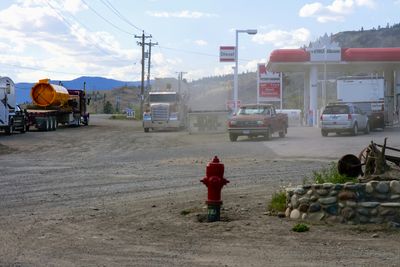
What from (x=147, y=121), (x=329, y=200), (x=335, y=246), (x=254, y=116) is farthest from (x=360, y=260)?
(x=147, y=121)

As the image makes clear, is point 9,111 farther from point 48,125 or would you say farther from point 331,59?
point 331,59

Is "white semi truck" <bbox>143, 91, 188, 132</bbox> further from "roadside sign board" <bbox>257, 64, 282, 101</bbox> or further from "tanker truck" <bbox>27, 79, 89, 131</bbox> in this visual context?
"roadside sign board" <bbox>257, 64, 282, 101</bbox>

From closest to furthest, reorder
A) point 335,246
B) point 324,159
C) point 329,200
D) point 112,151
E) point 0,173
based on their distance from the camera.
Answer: point 335,246, point 329,200, point 0,173, point 324,159, point 112,151

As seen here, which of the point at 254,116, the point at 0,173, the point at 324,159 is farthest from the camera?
the point at 254,116

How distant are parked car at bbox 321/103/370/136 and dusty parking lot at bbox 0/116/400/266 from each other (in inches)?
602

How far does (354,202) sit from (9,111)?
3339cm

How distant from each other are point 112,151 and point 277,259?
20.4 m

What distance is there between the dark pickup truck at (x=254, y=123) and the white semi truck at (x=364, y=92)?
8.56 metres

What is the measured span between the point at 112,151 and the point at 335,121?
1265 cm

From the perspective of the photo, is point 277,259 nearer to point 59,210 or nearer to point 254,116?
point 59,210

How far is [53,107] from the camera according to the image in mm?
49125

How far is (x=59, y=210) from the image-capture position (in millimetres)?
11188

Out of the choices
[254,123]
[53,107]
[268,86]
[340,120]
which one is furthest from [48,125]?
[268,86]

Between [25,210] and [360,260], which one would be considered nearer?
[360,260]
